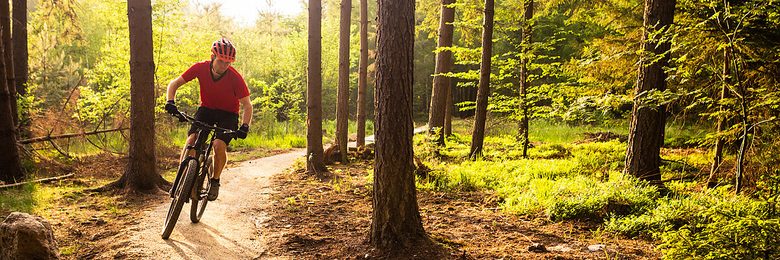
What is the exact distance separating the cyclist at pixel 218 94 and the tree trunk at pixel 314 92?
4.29m

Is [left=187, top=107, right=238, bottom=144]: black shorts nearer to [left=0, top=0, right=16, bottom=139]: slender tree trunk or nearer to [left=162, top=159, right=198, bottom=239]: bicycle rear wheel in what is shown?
[left=162, top=159, right=198, bottom=239]: bicycle rear wheel

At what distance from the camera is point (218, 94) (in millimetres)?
5539

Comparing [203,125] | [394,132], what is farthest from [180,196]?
[394,132]

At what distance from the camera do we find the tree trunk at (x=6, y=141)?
7.62 m

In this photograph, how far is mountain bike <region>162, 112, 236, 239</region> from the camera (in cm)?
500

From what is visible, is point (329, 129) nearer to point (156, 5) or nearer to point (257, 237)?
point (156, 5)

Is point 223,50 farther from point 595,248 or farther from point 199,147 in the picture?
point 595,248

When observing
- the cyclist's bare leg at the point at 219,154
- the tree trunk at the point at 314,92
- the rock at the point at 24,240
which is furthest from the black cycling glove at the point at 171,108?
the tree trunk at the point at 314,92

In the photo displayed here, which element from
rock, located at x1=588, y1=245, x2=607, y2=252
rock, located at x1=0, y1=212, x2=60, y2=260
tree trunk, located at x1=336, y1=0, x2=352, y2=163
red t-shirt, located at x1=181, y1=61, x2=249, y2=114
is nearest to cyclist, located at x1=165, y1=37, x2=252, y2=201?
red t-shirt, located at x1=181, y1=61, x2=249, y2=114

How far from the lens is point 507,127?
2070 cm

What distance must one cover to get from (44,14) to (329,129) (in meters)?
14.3

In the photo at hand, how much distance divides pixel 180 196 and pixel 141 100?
2971 mm

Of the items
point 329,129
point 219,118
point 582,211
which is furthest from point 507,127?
point 219,118

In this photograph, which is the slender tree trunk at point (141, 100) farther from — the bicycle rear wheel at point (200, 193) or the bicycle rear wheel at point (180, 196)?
the bicycle rear wheel at point (180, 196)
